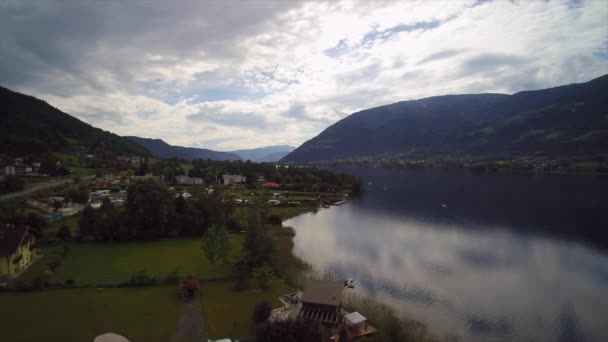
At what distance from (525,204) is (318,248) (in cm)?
4904

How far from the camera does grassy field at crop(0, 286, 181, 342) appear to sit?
55.2ft

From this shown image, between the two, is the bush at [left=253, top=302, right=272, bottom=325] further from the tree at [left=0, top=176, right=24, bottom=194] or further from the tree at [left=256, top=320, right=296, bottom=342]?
the tree at [left=0, top=176, right=24, bottom=194]

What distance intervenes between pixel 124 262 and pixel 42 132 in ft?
373

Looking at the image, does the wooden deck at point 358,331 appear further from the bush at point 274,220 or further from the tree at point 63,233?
the tree at point 63,233

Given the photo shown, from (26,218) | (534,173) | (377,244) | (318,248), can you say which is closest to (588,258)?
(377,244)

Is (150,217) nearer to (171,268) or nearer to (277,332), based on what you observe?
(171,268)

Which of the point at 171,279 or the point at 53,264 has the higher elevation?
the point at 53,264

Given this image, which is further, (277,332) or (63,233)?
(63,233)

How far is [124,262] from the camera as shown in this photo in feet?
92.4

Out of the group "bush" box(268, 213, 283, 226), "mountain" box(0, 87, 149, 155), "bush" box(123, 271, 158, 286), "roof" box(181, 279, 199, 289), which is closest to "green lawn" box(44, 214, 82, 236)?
"bush" box(123, 271, 158, 286)

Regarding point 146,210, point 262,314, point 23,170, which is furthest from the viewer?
point 23,170

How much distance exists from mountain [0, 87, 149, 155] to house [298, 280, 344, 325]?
10869cm

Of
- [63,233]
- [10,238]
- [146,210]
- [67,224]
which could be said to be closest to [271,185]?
[67,224]

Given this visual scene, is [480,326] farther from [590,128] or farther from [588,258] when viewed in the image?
[590,128]
